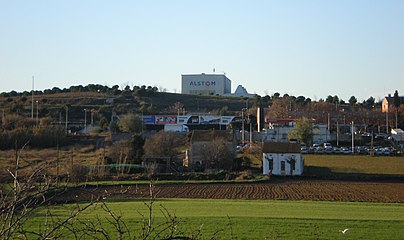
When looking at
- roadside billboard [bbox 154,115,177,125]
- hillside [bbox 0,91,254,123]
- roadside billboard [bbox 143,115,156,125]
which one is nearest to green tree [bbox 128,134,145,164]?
roadside billboard [bbox 154,115,177,125]

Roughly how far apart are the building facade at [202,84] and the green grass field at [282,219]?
10415 centimetres

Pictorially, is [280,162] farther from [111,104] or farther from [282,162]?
[111,104]

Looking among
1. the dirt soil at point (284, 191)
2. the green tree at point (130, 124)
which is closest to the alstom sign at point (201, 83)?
the green tree at point (130, 124)

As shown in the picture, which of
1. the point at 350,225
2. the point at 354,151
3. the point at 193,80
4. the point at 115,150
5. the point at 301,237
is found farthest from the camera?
the point at 193,80

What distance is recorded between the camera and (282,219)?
21.1m

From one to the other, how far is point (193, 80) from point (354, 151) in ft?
235

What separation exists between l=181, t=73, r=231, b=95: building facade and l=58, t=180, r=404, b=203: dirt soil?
298 ft

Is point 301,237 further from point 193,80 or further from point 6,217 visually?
point 193,80

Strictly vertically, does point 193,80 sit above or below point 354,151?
above

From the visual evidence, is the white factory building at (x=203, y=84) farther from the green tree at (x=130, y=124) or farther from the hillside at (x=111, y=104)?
the green tree at (x=130, y=124)

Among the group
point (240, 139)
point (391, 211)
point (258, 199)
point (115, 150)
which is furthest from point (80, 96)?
point (391, 211)

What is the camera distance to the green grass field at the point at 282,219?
17.6 m

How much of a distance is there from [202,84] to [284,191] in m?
98.4

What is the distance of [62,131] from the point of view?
66.0 meters
